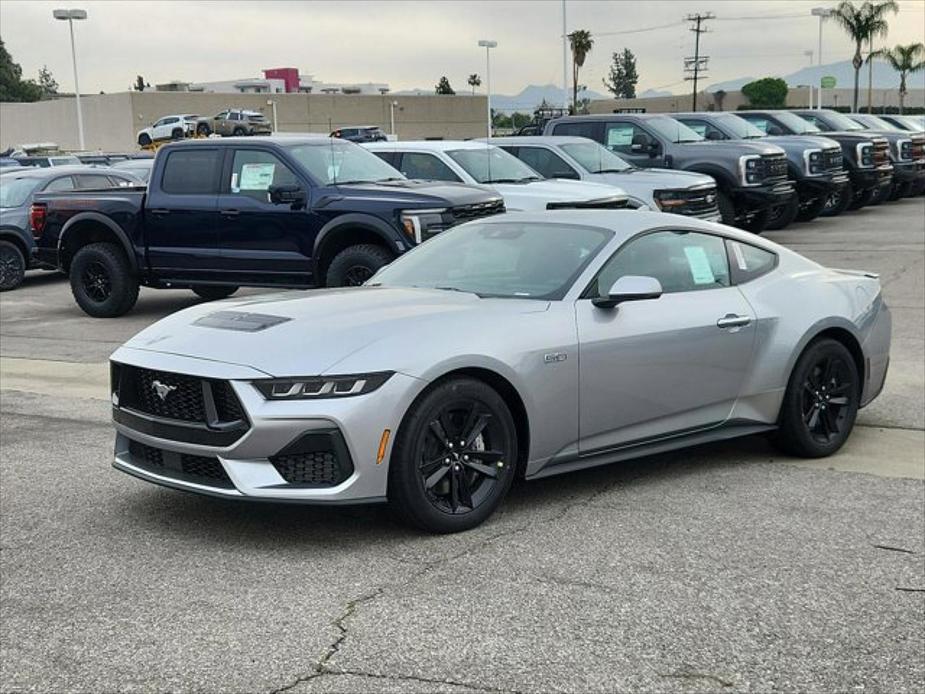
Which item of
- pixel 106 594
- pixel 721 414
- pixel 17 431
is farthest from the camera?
pixel 17 431

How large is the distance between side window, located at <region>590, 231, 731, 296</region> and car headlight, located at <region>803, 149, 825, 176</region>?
15.6 metres

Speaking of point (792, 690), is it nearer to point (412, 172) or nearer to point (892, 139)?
point (412, 172)

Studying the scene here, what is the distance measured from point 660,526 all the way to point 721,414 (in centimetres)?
111

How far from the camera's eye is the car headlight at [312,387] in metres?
4.70

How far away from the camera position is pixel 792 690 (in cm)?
361

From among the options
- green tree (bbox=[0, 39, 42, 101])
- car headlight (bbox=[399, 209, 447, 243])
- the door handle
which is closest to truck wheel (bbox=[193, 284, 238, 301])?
car headlight (bbox=[399, 209, 447, 243])

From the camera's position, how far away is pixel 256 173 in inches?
468

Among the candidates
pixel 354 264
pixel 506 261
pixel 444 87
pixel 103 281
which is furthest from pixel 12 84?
pixel 506 261

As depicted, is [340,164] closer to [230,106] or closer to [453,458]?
[453,458]

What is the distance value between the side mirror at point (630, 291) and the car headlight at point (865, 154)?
19.4m

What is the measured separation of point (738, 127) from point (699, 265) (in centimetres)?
1615

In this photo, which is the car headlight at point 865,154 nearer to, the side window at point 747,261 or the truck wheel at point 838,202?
the truck wheel at point 838,202

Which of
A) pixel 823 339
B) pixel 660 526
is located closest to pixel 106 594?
pixel 660 526

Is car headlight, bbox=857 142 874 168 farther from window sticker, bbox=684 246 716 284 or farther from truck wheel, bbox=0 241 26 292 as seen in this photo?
window sticker, bbox=684 246 716 284
